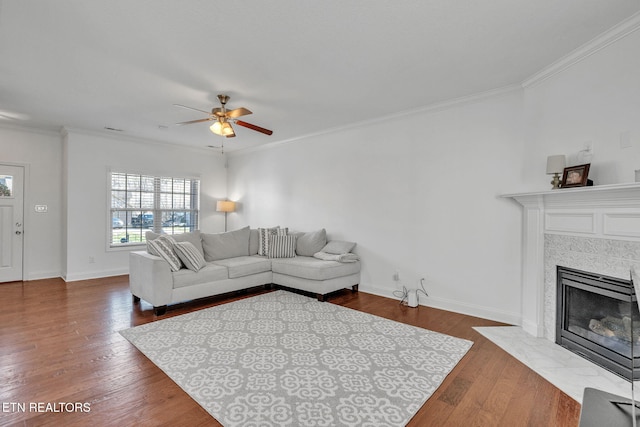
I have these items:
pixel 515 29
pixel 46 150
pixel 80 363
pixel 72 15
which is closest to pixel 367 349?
pixel 80 363

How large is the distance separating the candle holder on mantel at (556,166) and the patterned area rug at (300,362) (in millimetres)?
1703

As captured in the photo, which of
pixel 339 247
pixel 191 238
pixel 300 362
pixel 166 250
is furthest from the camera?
pixel 339 247

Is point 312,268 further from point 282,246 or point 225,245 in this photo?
point 225,245

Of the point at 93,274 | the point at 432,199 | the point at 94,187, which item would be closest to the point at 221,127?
the point at 432,199

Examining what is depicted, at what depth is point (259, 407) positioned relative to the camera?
1.98m

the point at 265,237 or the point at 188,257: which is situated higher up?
the point at 265,237

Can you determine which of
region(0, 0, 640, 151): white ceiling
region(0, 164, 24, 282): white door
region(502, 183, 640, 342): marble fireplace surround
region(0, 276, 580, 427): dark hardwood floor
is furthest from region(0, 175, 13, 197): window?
region(502, 183, 640, 342): marble fireplace surround

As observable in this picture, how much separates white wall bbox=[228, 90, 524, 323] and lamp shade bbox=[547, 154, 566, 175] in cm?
56

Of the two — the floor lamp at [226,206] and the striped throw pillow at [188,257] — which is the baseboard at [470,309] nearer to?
the striped throw pillow at [188,257]

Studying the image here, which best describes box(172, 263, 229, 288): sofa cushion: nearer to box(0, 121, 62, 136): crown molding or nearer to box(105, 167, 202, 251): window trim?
box(105, 167, 202, 251): window trim

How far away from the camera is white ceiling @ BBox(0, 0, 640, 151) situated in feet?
7.16

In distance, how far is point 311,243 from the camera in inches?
205

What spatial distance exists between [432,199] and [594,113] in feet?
6.02

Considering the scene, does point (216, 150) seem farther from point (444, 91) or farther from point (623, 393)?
point (623, 393)
